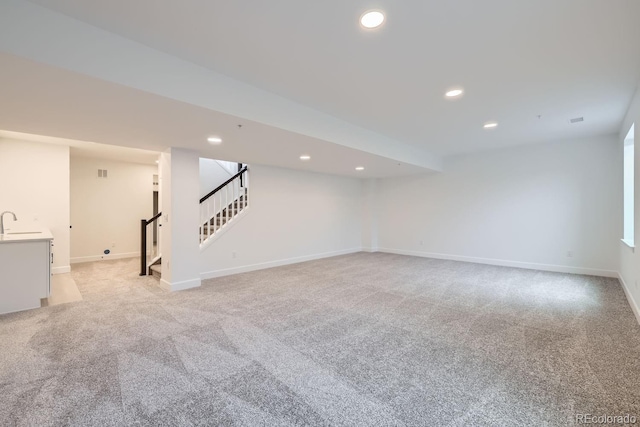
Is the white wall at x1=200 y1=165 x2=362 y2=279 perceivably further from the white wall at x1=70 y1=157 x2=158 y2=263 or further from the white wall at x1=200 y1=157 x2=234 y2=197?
the white wall at x1=70 y1=157 x2=158 y2=263

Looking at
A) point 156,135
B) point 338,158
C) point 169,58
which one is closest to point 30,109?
point 156,135

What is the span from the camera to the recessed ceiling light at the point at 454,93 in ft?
10.4

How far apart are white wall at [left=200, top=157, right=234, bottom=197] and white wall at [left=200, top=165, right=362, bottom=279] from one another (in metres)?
1.94

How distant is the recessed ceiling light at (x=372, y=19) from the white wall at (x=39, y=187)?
6.78 metres

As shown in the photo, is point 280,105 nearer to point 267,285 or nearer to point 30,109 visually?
point 30,109

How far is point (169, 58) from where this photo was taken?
248 cm

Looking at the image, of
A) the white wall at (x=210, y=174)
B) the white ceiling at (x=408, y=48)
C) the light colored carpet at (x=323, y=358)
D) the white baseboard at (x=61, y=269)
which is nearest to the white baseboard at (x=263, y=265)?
the light colored carpet at (x=323, y=358)

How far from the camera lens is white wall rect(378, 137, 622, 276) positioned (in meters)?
5.12

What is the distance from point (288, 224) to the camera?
6.70m

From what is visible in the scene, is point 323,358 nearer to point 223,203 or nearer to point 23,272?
point 23,272

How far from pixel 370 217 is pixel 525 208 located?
3.92m

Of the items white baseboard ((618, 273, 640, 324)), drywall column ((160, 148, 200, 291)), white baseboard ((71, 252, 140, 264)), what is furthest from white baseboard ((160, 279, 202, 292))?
white baseboard ((618, 273, 640, 324))

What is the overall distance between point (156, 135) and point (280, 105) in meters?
1.74

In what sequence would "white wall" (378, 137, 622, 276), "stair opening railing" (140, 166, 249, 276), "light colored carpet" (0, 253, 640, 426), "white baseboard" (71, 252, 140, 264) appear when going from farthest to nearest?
"white baseboard" (71, 252, 140, 264)
"stair opening railing" (140, 166, 249, 276)
"white wall" (378, 137, 622, 276)
"light colored carpet" (0, 253, 640, 426)
